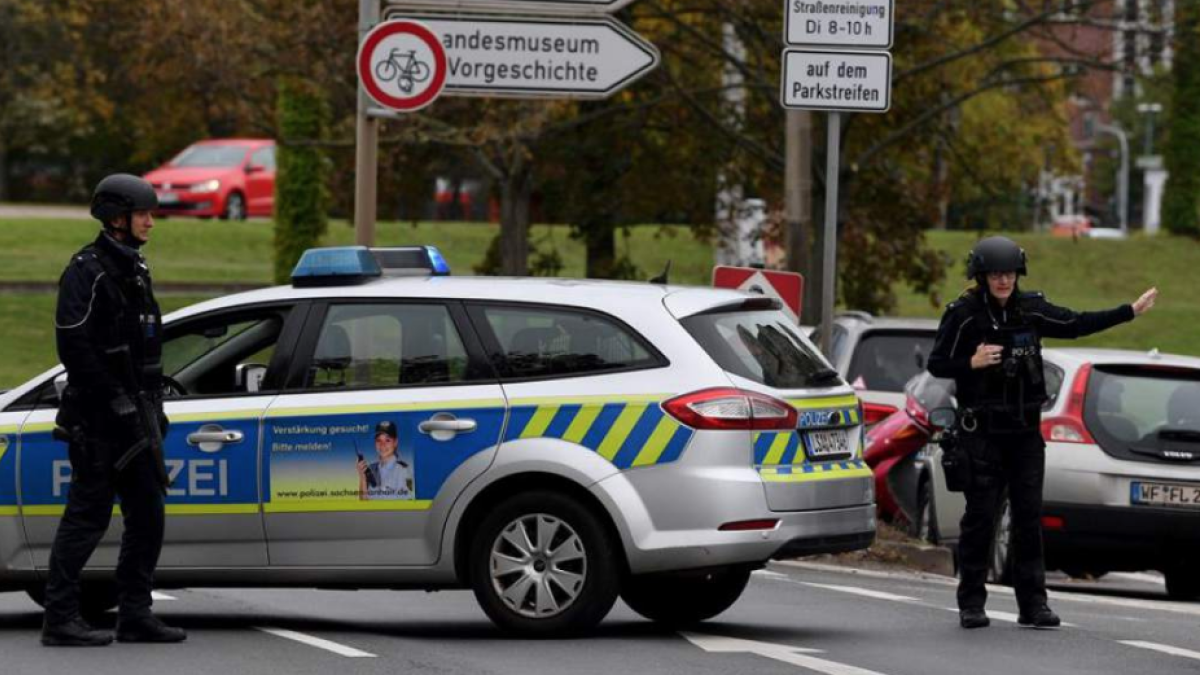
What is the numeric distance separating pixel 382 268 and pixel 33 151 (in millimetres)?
55092

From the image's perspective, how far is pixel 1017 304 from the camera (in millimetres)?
10992

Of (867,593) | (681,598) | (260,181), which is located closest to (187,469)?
(681,598)

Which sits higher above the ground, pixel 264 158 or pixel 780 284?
pixel 264 158

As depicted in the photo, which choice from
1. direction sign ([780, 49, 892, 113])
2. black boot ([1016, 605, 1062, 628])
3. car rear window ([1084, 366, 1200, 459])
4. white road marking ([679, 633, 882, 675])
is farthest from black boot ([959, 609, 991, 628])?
direction sign ([780, 49, 892, 113])

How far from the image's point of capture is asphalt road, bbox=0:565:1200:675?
9516 millimetres

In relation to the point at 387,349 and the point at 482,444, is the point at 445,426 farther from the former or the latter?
the point at 387,349

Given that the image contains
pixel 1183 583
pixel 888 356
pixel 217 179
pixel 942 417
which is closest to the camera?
pixel 942 417

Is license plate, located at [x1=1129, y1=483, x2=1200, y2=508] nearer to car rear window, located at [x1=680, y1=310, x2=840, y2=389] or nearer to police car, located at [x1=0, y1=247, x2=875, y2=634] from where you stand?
police car, located at [x1=0, y1=247, x2=875, y2=634]

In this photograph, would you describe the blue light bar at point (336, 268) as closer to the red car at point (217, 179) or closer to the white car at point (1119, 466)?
the white car at point (1119, 466)

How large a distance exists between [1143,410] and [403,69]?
4746 mm

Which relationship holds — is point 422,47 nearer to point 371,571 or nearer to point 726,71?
point 371,571

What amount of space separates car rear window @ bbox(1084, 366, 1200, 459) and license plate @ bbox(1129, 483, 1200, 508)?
193 mm

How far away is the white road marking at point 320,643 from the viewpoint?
984cm

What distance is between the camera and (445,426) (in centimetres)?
1025
